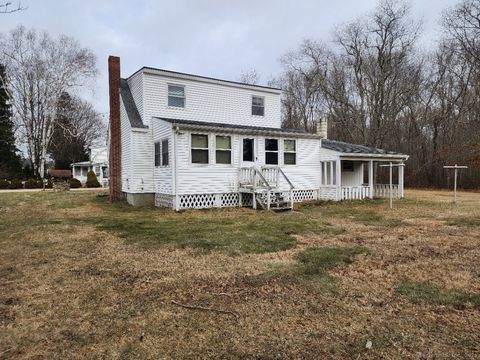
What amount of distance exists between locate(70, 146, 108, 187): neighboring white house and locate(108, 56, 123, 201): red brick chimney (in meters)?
21.5

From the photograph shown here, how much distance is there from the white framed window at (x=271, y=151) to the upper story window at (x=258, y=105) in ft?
10.5

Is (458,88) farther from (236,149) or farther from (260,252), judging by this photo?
(260,252)

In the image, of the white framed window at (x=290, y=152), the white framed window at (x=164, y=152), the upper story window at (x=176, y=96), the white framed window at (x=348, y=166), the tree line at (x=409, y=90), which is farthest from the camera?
the tree line at (x=409, y=90)

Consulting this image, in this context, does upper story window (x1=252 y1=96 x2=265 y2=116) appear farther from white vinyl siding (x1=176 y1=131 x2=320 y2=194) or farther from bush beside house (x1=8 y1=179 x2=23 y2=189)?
bush beside house (x1=8 y1=179 x2=23 y2=189)

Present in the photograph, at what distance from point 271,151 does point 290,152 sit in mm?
1157

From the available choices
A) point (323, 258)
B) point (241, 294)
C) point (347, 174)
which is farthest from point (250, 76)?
Answer: point (241, 294)

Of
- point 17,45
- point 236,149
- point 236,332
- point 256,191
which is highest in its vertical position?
point 17,45

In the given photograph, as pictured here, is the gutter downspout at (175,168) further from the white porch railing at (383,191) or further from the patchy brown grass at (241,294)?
the white porch railing at (383,191)

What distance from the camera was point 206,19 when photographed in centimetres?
1733

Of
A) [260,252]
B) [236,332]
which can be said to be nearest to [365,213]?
[260,252]

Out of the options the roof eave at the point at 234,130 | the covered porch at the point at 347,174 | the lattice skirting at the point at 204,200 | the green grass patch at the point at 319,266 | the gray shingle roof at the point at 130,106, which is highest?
the gray shingle roof at the point at 130,106

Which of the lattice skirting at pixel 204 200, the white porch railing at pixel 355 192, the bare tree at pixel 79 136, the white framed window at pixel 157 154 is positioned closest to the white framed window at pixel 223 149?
the lattice skirting at pixel 204 200

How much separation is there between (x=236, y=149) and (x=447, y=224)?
7.93 metres

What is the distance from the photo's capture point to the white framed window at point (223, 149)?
13625 millimetres
